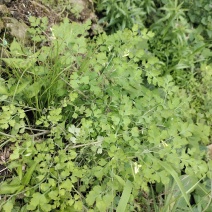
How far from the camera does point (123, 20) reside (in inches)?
113

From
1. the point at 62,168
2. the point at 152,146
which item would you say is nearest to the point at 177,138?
the point at 152,146

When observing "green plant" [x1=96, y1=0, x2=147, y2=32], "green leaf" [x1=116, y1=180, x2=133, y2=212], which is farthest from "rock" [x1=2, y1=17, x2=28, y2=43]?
"green leaf" [x1=116, y1=180, x2=133, y2=212]

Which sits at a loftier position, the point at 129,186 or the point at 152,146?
the point at 152,146

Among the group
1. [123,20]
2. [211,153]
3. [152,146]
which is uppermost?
[123,20]

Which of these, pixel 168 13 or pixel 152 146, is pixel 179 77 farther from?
pixel 152 146

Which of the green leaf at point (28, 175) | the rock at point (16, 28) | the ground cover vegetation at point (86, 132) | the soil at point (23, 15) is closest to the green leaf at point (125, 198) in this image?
the ground cover vegetation at point (86, 132)

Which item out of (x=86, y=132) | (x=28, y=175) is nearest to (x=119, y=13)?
(x=86, y=132)

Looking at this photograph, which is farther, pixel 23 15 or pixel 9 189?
pixel 23 15

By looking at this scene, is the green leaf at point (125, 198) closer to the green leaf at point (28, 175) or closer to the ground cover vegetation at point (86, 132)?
the ground cover vegetation at point (86, 132)

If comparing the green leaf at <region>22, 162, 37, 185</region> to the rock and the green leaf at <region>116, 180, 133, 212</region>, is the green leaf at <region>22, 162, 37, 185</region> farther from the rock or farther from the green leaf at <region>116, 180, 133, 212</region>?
the rock

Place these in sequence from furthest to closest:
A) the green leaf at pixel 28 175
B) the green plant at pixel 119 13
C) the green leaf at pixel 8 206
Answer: the green plant at pixel 119 13 < the green leaf at pixel 28 175 < the green leaf at pixel 8 206

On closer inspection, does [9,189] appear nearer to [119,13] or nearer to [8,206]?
[8,206]

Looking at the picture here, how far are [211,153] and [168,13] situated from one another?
146 centimetres

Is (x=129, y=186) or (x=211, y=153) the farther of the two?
(x=211, y=153)
